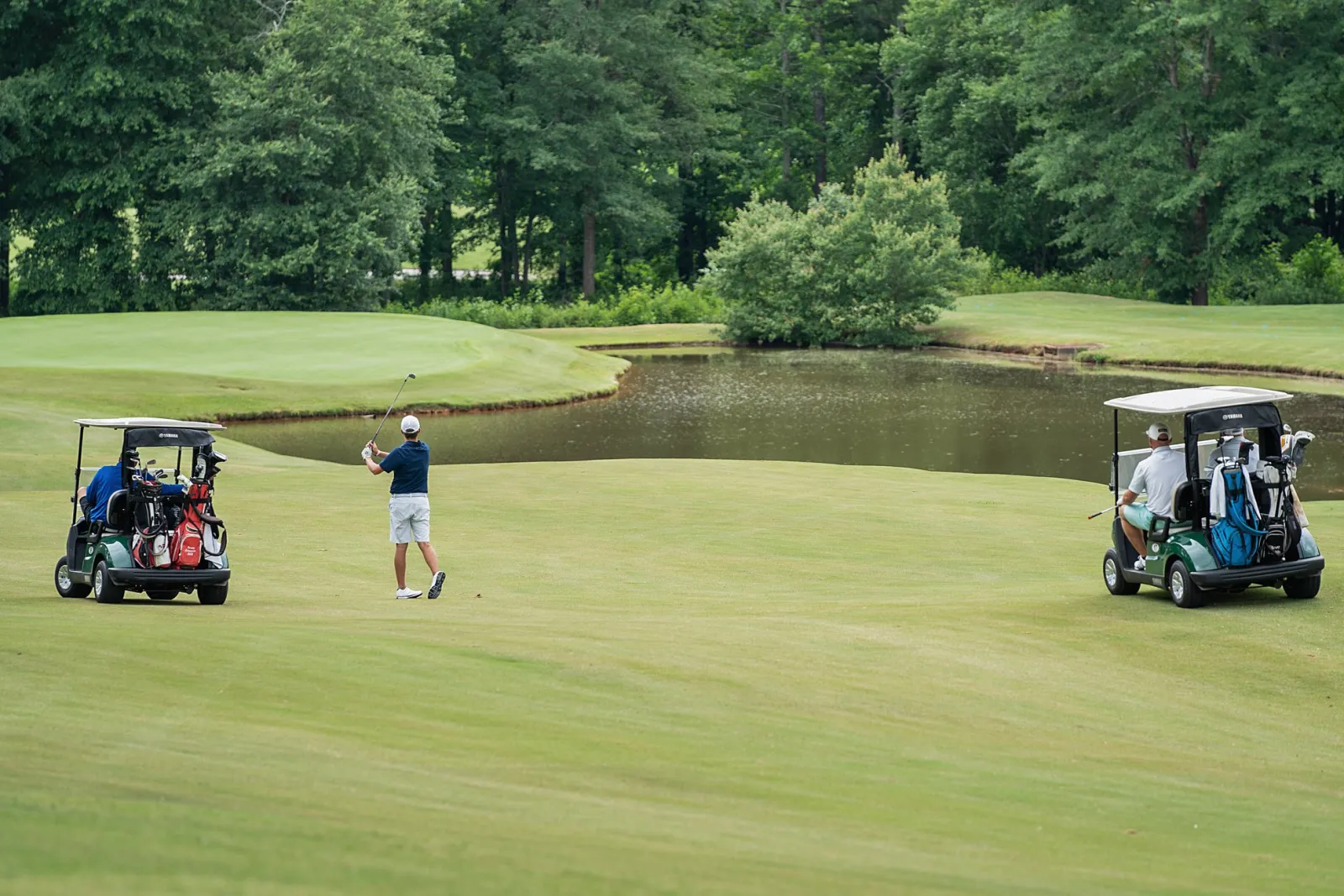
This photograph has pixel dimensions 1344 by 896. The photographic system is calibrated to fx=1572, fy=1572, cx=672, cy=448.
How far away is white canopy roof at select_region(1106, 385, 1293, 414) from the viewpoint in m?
14.1

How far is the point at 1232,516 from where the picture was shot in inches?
547

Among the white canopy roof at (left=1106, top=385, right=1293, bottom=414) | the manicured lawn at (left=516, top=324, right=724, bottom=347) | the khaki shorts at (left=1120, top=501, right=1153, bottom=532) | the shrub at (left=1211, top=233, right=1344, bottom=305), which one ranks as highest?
the shrub at (left=1211, top=233, right=1344, bottom=305)

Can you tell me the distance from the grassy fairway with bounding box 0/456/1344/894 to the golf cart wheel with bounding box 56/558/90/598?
0.74 ft

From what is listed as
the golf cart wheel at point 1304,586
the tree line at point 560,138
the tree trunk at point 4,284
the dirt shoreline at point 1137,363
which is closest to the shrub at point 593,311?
the tree line at point 560,138

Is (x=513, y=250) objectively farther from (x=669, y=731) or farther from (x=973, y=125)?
(x=669, y=731)

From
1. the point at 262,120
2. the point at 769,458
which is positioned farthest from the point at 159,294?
the point at 769,458

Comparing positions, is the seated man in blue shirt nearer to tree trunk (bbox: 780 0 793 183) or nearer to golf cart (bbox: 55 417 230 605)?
golf cart (bbox: 55 417 230 605)

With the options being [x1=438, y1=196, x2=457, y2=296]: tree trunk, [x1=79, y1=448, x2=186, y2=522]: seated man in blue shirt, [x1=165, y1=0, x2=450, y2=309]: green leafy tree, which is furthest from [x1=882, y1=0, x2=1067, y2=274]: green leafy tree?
[x1=79, y1=448, x2=186, y2=522]: seated man in blue shirt

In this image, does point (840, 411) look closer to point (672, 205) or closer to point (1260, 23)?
point (1260, 23)

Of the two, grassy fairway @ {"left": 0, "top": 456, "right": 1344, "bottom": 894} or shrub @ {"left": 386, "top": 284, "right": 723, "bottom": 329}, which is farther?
shrub @ {"left": 386, "top": 284, "right": 723, "bottom": 329}

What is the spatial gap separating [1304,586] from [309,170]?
2155 inches

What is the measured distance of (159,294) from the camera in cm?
6969

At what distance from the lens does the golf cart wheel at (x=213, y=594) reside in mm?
14367

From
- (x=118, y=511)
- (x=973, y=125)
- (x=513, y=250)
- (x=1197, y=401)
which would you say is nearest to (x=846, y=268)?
(x=973, y=125)
